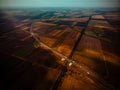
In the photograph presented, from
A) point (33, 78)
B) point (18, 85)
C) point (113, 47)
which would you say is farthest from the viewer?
point (113, 47)

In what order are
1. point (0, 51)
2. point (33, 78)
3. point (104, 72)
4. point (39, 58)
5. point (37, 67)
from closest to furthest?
point (33, 78), point (104, 72), point (37, 67), point (39, 58), point (0, 51)

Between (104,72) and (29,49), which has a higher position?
(104,72)

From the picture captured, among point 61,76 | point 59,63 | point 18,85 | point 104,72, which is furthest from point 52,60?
point 104,72

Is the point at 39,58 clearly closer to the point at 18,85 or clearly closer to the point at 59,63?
the point at 59,63

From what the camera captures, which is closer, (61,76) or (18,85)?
(18,85)

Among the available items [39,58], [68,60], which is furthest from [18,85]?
[68,60]

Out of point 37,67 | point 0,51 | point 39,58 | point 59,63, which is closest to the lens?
point 37,67

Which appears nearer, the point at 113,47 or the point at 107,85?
the point at 107,85

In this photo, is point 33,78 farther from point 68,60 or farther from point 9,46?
point 9,46

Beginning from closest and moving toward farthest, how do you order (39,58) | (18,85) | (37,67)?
(18,85), (37,67), (39,58)
